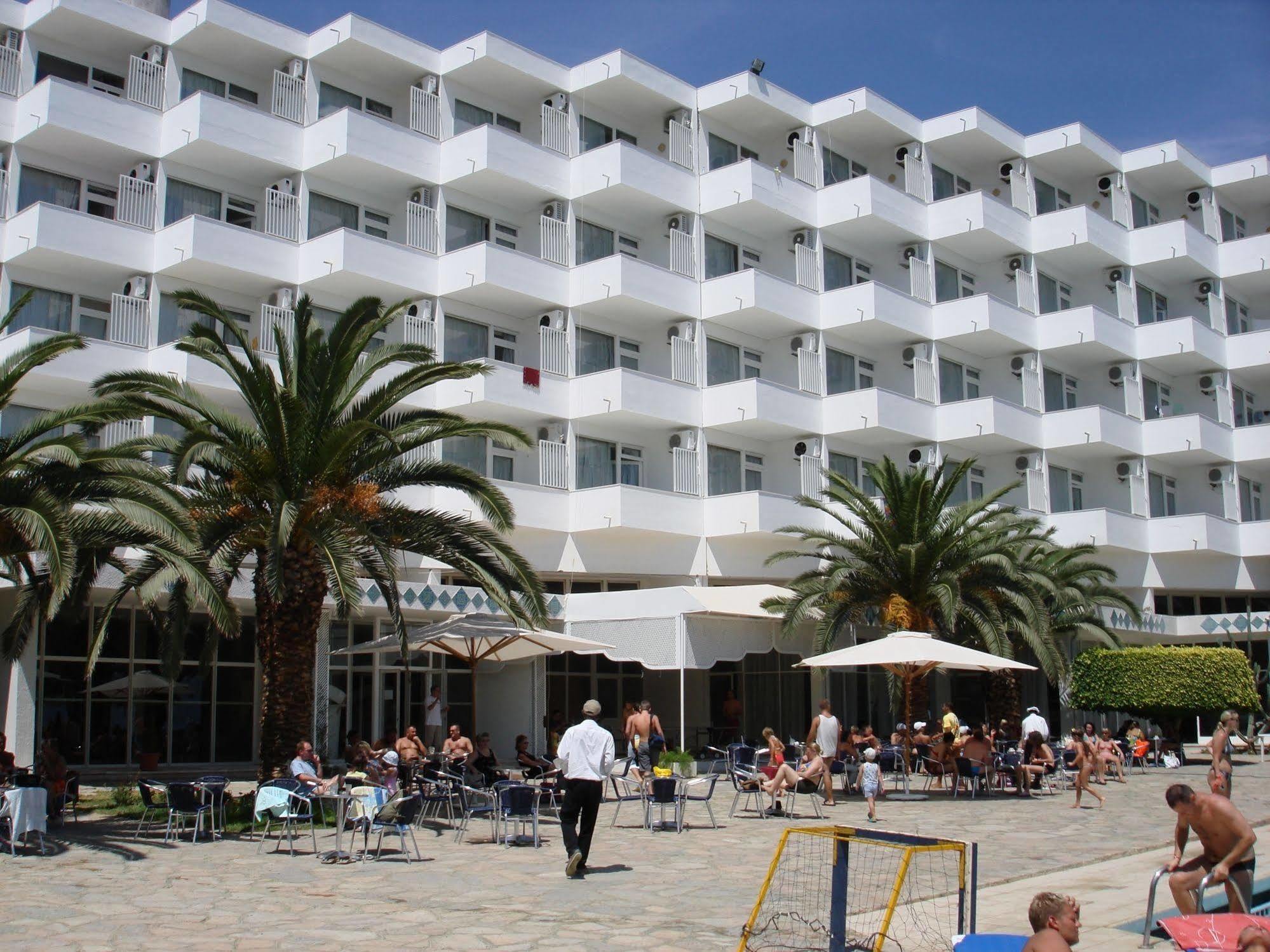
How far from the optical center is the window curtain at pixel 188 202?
→ 2944 cm

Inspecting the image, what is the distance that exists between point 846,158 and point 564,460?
47.1ft

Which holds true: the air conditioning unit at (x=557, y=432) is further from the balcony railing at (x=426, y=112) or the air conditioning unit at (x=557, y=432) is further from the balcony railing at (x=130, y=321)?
the balcony railing at (x=130, y=321)

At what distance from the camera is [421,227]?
107 feet

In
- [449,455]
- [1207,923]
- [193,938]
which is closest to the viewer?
[1207,923]

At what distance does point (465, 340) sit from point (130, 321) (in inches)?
315

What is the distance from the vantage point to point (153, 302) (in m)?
28.7

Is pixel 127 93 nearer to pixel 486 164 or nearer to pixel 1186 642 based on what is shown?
pixel 486 164

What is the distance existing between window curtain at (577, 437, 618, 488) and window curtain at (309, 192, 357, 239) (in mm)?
7638

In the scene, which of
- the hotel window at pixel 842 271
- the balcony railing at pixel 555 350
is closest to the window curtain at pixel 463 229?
the balcony railing at pixel 555 350

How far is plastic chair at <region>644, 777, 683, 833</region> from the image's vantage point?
57.3 ft

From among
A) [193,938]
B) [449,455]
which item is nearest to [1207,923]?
[193,938]

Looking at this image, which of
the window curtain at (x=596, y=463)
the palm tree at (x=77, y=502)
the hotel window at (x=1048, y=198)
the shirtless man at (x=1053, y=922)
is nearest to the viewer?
the shirtless man at (x=1053, y=922)

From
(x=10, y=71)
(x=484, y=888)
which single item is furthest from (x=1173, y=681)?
(x=10, y=71)

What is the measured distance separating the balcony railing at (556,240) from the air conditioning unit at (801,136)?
8.21 metres
